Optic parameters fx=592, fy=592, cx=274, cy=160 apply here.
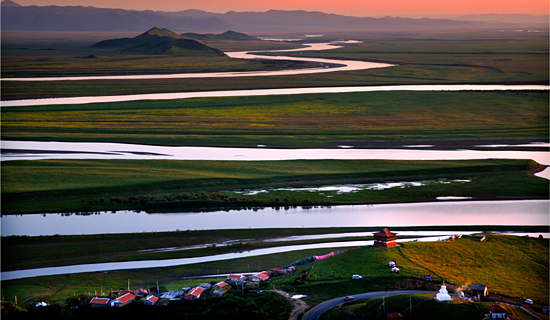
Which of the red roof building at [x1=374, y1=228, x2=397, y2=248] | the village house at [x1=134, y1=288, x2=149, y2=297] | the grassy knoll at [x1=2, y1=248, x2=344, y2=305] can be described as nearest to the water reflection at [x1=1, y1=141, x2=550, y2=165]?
the red roof building at [x1=374, y1=228, x2=397, y2=248]

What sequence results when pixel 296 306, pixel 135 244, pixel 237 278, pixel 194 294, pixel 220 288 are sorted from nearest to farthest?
pixel 296 306, pixel 194 294, pixel 220 288, pixel 237 278, pixel 135 244

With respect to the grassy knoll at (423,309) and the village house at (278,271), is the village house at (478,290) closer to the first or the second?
the grassy knoll at (423,309)

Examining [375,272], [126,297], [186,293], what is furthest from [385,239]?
[126,297]

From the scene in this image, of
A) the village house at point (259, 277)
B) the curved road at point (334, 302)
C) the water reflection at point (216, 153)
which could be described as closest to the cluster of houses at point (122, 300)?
the village house at point (259, 277)

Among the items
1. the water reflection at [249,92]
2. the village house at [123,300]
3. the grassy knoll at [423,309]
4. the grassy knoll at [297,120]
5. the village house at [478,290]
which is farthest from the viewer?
the water reflection at [249,92]

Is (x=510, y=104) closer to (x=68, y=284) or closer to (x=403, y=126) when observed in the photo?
(x=403, y=126)

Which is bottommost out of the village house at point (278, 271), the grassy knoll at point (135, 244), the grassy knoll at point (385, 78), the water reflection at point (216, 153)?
the grassy knoll at point (135, 244)

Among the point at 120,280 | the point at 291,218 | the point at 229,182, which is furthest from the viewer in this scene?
the point at 229,182

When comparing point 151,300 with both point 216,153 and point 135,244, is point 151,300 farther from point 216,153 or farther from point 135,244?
point 216,153
